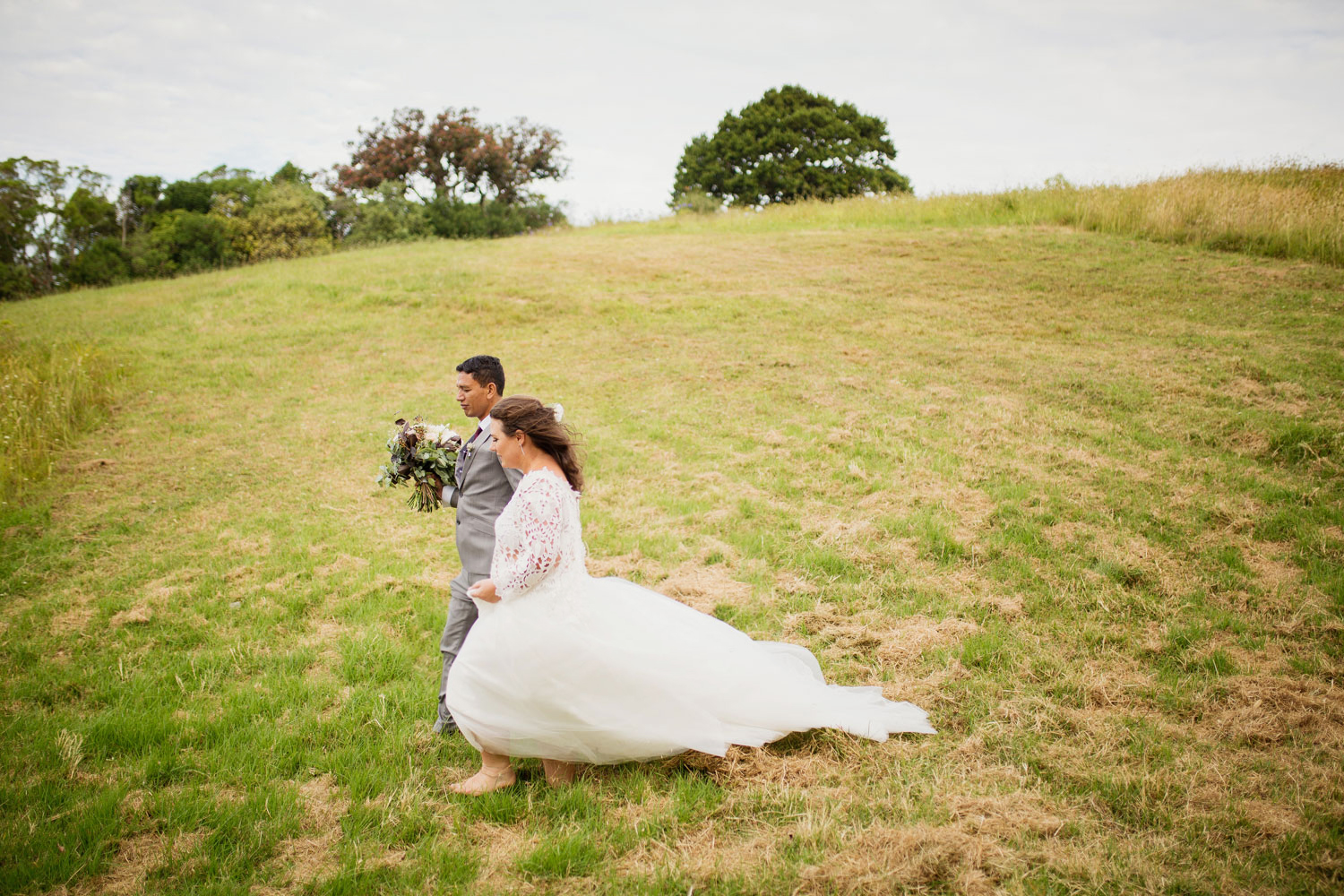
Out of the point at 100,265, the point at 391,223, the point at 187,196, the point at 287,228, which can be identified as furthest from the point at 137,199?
the point at 391,223

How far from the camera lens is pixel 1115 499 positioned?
7266 mm

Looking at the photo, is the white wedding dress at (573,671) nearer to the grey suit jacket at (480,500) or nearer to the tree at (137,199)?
the grey suit jacket at (480,500)

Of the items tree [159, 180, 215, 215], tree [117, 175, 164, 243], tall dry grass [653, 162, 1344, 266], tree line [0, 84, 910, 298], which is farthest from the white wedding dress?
tree [117, 175, 164, 243]

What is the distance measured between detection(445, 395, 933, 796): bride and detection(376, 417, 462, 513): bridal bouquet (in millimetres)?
822

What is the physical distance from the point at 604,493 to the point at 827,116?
131 feet

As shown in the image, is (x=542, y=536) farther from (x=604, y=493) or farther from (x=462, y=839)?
(x=604, y=493)

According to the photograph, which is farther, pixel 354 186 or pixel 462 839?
pixel 354 186

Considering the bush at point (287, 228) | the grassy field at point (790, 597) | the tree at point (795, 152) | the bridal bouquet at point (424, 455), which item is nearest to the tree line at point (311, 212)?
the bush at point (287, 228)

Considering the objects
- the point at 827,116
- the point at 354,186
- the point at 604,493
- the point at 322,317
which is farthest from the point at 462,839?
the point at 827,116

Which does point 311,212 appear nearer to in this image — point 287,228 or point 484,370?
point 287,228

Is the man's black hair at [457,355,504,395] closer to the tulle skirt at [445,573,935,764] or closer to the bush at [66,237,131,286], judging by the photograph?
the tulle skirt at [445,573,935,764]

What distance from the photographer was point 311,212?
3259 cm

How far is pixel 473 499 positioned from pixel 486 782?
5.47 ft

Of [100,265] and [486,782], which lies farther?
[100,265]
